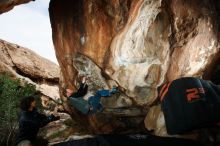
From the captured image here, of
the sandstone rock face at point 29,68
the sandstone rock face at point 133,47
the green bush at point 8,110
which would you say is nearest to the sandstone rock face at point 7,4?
the sandstone rock face at point 133,47

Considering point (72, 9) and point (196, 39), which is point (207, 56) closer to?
point (196, 39)

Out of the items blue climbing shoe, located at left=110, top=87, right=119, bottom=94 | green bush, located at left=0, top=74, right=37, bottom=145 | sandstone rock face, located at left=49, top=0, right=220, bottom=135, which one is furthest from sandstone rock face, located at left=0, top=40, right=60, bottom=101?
blue climbing shoe, located at left=110, top=87, right=119, bottom=94

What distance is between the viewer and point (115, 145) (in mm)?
4816

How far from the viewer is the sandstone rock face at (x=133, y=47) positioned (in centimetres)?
758

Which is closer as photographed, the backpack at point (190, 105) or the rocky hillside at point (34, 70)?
the backpack at point (190, 105)

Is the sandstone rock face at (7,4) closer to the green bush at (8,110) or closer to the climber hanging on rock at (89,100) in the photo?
the green bush at (8,110)

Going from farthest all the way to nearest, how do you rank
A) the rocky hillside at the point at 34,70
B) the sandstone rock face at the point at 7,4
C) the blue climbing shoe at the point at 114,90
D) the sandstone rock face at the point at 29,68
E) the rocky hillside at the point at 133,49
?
the sandstone rock face at the point at 29,68 → the rocky hillside at the point at 34,70 → the sandstone rock face at the point at 7,4 → the blue climbing shoe at the point at 114,90 → the rocky hillside at the point at 133,49

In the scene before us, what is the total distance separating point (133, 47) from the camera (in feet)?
29.3

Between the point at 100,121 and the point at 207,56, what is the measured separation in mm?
3894

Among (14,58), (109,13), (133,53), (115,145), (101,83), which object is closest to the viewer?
(115,145)

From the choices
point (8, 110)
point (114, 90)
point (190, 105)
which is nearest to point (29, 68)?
point (8, 110)

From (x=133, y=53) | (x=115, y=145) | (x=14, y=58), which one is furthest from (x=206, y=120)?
(x=14, y=58)

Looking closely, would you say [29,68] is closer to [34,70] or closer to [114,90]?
[34,70]

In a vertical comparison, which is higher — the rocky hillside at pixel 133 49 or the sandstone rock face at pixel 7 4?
the sandstone rock face at pixel 7 4
